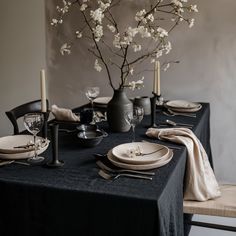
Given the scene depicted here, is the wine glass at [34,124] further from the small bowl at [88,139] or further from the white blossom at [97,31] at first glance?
the white blossom at [97,31]

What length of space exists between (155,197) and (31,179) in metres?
0.45

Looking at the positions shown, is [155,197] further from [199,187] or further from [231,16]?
[231,16]

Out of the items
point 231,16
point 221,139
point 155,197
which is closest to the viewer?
point 155,197

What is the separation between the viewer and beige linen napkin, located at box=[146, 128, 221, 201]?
182 centimetres

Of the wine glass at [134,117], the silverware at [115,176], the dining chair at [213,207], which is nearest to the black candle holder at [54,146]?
the silverware at [115,176]

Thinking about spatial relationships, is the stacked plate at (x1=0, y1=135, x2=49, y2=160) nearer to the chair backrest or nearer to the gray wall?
the chair backrest

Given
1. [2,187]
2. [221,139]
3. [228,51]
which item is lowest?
[221,139]

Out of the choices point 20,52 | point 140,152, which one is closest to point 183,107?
point 140,152

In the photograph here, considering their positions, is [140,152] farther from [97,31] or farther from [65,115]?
[65,115]

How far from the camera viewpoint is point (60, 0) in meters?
3.12

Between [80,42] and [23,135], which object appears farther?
[80,42]

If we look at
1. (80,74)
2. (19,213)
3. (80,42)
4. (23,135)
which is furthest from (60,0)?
(19,213)

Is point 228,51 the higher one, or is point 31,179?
point 228,51

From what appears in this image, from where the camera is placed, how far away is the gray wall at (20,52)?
332 centimetres
